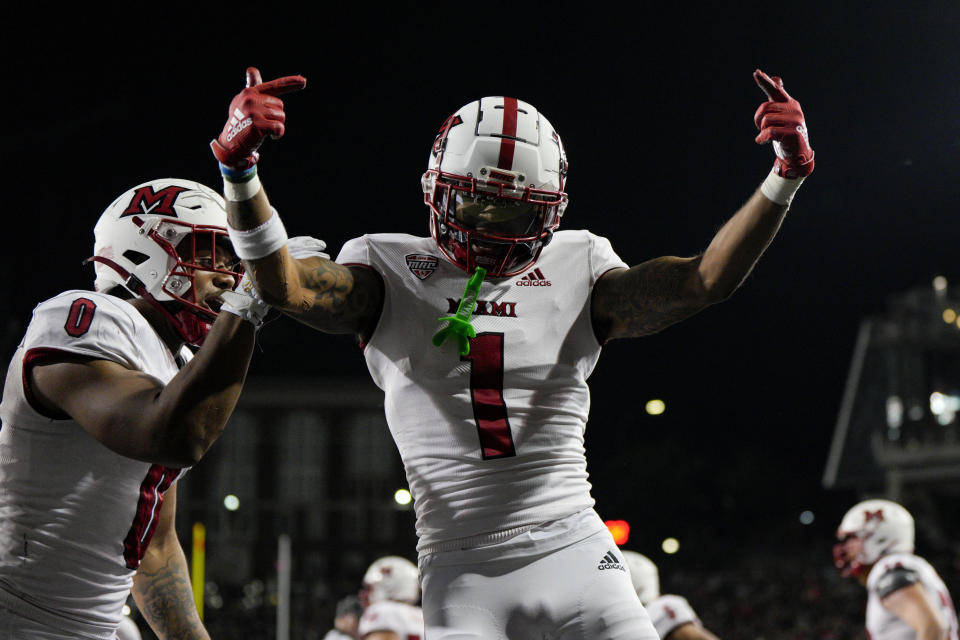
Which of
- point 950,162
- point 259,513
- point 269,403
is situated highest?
point 950,162

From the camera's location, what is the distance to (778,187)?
2.90m

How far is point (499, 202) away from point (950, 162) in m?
9.52

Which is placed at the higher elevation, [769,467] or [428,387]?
[428,387]

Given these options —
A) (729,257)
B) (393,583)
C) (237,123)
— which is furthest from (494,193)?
(393,583)

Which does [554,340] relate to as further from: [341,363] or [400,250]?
[341,363]

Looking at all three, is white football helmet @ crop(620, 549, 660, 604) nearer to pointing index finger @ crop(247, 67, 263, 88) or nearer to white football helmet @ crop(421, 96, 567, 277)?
white football helmet @ crop(421, 96, 567, 277)

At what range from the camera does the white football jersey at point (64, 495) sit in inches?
115

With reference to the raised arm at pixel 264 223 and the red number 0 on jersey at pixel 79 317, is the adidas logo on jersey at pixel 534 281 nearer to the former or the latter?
the raised arm at pixel 264 223

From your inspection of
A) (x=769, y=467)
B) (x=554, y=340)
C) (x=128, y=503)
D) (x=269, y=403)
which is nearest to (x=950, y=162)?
(x=554, y=340)

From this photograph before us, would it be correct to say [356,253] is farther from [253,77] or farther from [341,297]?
[253,77]

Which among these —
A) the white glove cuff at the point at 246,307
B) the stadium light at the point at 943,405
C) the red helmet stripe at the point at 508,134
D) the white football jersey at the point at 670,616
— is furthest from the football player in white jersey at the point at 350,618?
the stadium light at the point at 943,405

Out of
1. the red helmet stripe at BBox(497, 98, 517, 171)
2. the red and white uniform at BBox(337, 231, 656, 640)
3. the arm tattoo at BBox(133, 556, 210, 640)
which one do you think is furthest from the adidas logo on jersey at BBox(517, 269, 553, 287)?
the arm tattoo at BBox(133, 556, 210, 640)

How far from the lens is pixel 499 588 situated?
2.95 metres

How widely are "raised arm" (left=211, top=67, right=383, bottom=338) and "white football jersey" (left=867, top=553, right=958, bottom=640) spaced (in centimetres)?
424
